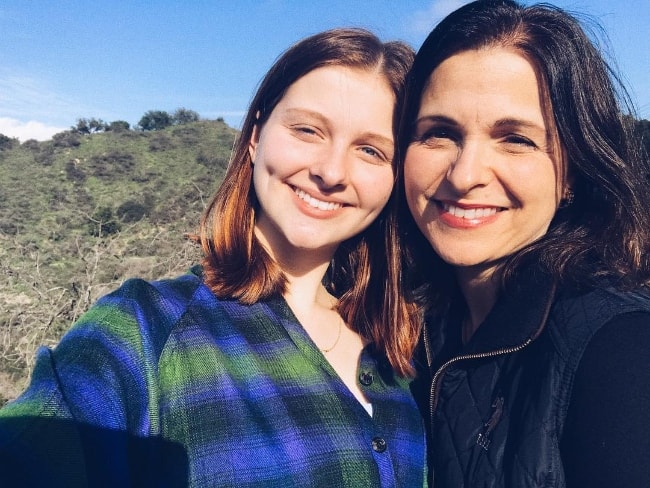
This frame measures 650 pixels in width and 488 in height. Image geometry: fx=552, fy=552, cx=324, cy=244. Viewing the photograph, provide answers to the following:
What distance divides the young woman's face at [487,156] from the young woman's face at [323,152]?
18 centimetres

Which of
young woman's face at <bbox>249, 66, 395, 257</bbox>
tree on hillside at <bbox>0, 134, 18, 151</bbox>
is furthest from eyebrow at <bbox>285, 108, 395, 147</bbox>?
tree on hillside at <bbox>0, 134, 18, 151</bbox>

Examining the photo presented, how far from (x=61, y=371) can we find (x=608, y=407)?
3.95 feet

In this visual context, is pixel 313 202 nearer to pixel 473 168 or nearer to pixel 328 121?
pixel 328 121

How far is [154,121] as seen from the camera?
38406 mm

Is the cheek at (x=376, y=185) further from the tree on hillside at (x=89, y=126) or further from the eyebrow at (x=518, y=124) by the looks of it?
the tree on hillside at (x=89, y=126)

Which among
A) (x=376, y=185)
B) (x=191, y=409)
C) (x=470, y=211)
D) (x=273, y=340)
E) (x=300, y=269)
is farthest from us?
(x=300, y=269)

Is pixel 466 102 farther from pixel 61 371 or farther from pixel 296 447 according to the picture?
pixel 61 371

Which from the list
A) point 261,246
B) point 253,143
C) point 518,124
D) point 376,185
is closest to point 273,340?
point 261,246

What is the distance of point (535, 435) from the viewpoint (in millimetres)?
1347

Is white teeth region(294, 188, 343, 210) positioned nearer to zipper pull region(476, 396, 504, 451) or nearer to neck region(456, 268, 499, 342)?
neck region(456, 268, 499, 342)

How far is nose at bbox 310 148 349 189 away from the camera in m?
1.87

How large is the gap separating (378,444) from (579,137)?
110 cm

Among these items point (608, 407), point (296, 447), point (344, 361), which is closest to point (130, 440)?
point (296, 447)

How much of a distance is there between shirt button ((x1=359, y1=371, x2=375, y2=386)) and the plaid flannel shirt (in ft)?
0.38
